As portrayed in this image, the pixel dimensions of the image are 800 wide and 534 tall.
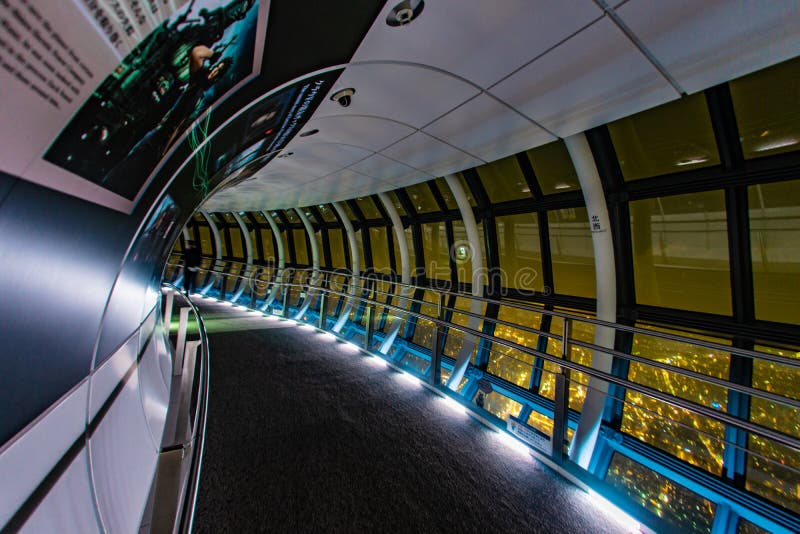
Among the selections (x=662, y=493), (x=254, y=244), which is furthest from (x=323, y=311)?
(x=254, y=244)

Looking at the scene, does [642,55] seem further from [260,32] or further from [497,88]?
[260,32]

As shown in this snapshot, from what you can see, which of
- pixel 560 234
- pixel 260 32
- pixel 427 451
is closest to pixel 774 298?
pixel 560 234

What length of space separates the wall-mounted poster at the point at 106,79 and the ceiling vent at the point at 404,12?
76 cm

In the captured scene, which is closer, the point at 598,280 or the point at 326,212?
the point at 598,280

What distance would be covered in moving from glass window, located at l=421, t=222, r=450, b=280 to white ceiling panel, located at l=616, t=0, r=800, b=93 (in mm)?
5077

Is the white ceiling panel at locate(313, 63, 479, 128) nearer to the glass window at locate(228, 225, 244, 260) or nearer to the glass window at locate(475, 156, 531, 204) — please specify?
the glass window at locate(475, 156, 531, 204)

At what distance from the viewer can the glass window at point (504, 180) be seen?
5.12m

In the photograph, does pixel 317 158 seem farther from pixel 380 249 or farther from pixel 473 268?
pixel 380 249

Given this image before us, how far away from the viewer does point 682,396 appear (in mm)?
3523

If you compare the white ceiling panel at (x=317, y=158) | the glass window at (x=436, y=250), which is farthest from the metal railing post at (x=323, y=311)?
the glass window at (x=436, y=250)

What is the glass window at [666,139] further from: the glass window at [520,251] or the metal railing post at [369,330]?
the metal railing post at [369,330]

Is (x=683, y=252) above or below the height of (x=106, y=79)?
above

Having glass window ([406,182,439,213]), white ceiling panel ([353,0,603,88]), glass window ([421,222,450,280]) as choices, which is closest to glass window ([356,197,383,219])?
glass window ([406,182,439,213])

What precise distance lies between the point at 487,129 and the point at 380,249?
20.7 feet
